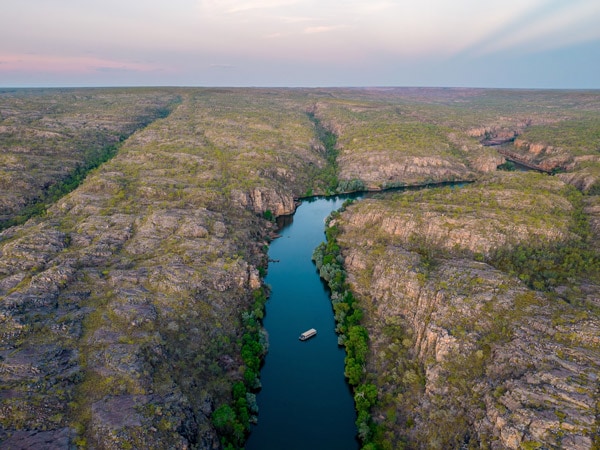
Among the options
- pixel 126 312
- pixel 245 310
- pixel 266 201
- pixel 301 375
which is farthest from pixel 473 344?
pixel 266 201

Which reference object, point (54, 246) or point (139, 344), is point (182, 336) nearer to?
point (139, 344)

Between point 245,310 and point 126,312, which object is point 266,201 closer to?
point 245,310

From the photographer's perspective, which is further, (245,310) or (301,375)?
(245,310)

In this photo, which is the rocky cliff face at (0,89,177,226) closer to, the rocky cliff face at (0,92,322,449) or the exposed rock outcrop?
the rocky cliff face at (0,92,322,449)

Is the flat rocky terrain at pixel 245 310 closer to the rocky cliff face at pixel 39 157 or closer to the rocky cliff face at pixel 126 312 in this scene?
the rocky cliff face at pixel 126 312

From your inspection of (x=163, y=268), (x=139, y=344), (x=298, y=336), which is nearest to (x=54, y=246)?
(x=163, y=268)

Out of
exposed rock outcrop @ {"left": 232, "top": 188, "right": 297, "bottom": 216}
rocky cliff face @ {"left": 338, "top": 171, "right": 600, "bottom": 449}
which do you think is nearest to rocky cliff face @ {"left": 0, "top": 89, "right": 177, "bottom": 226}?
exposed rock outcrop @ {"left": 232, "top": 188, "right": 297, "bottom": 216}

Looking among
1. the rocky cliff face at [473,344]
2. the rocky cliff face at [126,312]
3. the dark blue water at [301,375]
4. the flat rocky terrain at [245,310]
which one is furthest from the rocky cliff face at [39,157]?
the rocky cliff face at [473,344]
